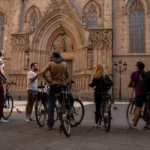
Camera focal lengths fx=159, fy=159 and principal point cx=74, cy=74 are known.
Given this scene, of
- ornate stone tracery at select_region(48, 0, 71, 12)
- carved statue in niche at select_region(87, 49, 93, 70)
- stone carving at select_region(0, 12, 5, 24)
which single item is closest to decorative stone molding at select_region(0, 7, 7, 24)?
stone carving at select_region(0, 12, 5, 24)

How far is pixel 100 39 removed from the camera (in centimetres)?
1800

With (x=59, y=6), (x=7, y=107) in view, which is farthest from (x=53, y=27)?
(x=7, y=107)

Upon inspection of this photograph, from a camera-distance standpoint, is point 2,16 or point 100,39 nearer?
point 100,39

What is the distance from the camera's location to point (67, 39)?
66.9 feet

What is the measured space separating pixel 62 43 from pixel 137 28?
9268mm

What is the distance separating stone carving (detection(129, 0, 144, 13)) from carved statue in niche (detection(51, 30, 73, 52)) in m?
8.44

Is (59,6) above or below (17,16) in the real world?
above

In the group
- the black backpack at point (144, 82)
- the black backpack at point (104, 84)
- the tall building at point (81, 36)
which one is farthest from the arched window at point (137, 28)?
the black backpack at point (104, 84)

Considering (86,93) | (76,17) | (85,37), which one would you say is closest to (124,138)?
(86,93)

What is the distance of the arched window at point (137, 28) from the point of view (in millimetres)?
18734

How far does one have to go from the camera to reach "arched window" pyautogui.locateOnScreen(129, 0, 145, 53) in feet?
61.5

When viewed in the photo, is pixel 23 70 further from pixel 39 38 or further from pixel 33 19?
pixel 33 19

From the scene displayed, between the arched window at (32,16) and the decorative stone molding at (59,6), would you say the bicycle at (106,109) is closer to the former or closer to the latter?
the decorative stone molding at (59,6)

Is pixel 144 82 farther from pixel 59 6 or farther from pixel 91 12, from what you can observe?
pixel 59 6
